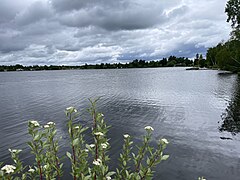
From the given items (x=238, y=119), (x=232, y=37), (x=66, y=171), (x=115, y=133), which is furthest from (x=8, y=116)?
(x=232, y=37)

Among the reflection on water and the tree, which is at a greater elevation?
the tree

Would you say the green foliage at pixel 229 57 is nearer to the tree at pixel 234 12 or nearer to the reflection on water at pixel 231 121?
the tree at pixel 234 12

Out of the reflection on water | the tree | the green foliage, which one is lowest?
the reflection on water

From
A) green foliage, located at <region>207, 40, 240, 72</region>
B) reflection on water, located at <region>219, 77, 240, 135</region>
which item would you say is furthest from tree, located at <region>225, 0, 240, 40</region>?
reflection on water, located at <region>219, 77, 240, 135</region>

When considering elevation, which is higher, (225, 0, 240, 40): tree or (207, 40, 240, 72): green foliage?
(225, 0, 240, 40): tree

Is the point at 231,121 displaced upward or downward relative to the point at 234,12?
downward

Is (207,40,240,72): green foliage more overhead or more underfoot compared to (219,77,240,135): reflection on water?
more overhead

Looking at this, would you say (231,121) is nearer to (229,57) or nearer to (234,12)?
(234,12)

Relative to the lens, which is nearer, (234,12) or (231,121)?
(231,121)

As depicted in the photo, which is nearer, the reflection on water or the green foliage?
the reflection on water

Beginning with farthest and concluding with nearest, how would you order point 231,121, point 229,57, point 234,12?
point 229,57 → point 234,12 → point 231,121

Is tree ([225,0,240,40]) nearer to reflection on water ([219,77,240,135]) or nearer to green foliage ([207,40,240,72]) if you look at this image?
green foliage ([207,40,240,72])

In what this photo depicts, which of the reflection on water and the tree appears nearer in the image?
the reflection on water

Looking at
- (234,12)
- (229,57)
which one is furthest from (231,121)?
(229,57)
